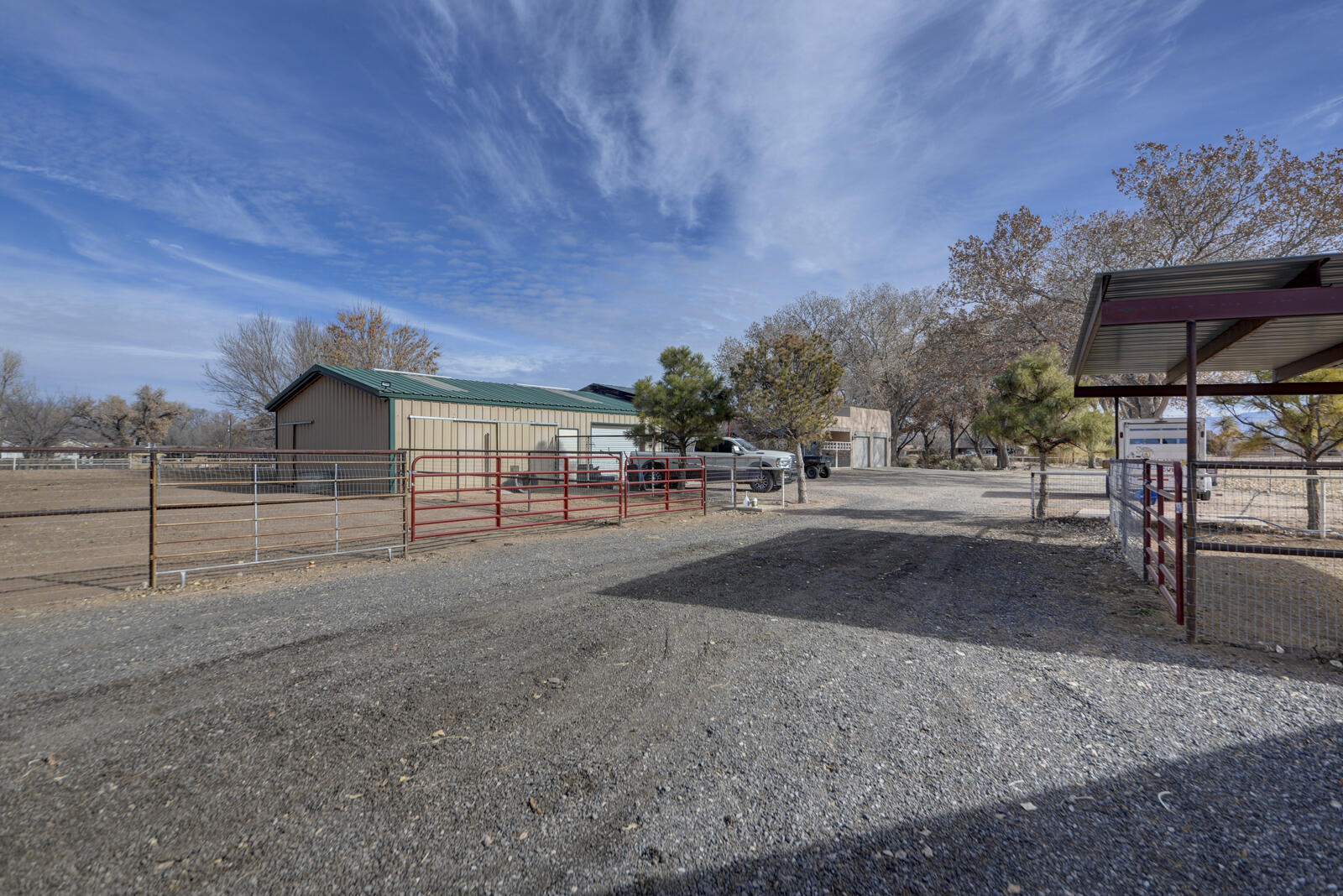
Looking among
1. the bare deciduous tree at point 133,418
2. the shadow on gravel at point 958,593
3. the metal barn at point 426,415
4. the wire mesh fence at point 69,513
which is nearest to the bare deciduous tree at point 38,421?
the bare deciduous tree at point 133,418

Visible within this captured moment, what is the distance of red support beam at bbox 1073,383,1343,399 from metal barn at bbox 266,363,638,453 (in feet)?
42.9

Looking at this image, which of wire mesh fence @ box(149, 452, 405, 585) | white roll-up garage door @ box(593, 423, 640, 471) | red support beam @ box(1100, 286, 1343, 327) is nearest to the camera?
red support beam @ box(1100, 286, 1343, 327)

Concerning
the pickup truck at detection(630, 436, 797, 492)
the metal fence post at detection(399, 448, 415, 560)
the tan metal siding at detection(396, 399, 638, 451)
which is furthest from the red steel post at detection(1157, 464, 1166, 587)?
the tan metal siding at detection(396, 399, 638, 451)

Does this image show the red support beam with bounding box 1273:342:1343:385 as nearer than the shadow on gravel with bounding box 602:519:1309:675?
No

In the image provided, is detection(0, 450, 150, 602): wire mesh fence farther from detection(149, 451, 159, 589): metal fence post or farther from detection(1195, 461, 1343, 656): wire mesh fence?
detection(1195, 461, 1343, 656): wire mesh fence

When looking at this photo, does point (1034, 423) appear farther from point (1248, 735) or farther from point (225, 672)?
point (225, 672)

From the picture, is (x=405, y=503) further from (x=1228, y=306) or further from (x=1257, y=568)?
(x=1257, y=568)

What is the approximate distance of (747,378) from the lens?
16953 millimetres

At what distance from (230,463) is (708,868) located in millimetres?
6844

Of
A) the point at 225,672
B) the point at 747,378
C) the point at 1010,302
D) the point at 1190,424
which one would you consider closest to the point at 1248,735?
the point at 1190,424

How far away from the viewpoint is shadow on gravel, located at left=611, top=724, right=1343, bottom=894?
204 cm

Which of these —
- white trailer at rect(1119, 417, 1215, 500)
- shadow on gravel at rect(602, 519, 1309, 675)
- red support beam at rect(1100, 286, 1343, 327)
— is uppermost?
red support beam at rect(1100, 286, 1343, 327)

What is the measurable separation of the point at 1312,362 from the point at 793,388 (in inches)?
373

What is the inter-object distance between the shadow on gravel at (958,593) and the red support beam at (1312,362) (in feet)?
13.2
